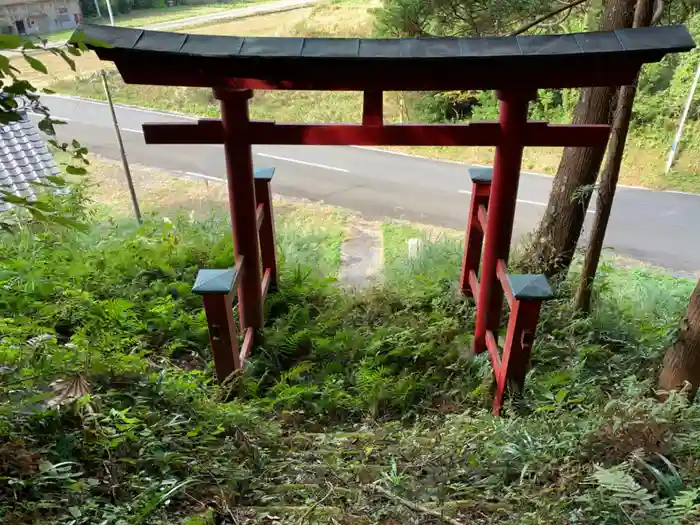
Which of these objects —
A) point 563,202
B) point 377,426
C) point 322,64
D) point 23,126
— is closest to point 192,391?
point 377,426

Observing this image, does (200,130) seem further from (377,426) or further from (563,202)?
(563,202)

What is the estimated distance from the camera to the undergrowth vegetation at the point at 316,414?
61.9 inches

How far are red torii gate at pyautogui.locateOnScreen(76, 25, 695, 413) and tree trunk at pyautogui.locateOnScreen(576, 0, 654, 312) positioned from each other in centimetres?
26

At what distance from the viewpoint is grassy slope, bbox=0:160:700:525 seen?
1.57m

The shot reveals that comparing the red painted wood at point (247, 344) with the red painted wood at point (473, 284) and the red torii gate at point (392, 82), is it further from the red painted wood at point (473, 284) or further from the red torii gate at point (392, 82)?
the red painted wood at point (473, 284)

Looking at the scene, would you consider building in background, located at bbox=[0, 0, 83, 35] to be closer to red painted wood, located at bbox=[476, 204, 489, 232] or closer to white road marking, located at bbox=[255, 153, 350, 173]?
red painted wood, located at bbox=[476, 204, 489, 232]

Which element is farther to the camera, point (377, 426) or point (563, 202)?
point (563, 202)

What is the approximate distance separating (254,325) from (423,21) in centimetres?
344

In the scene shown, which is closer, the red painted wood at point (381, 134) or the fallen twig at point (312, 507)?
the fallen twig at point (312, 507)

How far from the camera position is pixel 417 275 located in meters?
4.19

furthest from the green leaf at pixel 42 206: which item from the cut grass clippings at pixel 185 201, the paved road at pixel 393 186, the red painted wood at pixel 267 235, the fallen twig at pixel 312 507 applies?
the paved road at pixel 393 186

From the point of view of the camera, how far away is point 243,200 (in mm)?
2900

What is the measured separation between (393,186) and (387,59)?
8.67m

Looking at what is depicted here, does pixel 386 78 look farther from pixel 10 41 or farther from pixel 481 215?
pixel 10 41
